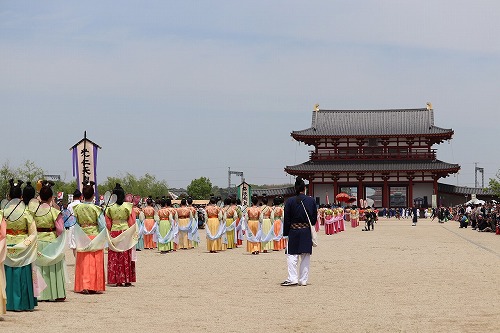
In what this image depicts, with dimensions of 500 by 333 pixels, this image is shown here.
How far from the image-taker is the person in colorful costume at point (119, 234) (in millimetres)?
14586

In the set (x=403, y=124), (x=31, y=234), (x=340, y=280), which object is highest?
(x=403, y=124)

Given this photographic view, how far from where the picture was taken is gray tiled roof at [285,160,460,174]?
241 ft

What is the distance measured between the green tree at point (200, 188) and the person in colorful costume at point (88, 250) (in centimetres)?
10138

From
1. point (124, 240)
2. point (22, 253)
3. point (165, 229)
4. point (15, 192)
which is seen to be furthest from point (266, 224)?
point (22, 253)

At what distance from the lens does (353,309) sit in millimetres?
11438

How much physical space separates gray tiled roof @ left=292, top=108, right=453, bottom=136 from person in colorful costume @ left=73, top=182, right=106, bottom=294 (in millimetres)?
64667

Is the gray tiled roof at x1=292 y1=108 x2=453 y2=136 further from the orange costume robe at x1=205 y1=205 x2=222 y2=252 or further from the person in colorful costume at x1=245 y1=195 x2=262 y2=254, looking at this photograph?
the person in colorful costume at x1=245 y1=195 x2=262 y2=254

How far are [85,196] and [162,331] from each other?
174 inches

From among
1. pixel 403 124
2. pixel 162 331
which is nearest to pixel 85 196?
pixel 162 331

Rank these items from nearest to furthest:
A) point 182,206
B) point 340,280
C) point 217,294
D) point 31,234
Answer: point 31,234, point 217,294, point 340,280, point 182,206

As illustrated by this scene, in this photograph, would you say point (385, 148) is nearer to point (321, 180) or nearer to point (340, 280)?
point (321, 180)

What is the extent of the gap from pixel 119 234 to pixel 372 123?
6684 cm

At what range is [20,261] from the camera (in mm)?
10945

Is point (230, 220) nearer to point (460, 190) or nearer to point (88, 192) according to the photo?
point (88, 192)
